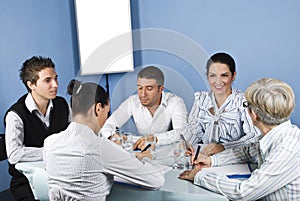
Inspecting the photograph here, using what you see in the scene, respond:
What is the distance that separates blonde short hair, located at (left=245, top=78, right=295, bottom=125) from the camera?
1.10m

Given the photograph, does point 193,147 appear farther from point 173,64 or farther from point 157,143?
point 173,64

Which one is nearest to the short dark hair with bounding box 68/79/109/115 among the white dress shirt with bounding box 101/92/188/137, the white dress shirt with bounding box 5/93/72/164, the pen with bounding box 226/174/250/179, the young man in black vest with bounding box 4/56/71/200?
the white dress shirt with bounding box 101/92/188/137

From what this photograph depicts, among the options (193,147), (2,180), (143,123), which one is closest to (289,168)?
(193,147)

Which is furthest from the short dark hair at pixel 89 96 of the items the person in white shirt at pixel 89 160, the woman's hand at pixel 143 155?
the woman's hand at pixel 143 155

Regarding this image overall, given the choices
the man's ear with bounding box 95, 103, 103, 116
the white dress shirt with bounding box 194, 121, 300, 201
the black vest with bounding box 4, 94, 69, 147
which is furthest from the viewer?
the black vest with bounding box 4, 94, 69, 147

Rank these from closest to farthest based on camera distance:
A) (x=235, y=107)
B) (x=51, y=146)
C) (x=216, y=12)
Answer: (x=51, y=146)
(x=235, y=107)
(x=216, y=12)

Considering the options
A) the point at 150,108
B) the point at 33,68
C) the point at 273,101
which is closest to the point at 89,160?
the point at 150,108

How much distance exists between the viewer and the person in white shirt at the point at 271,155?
1052 mm

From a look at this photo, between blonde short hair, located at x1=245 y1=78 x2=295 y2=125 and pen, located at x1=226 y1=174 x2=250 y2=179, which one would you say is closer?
blonde short hair, located at x1=245 y1=78 x2=295 y2=125

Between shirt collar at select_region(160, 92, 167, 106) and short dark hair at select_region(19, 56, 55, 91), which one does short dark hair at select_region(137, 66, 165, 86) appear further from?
short dark hair at select_region(19, 56, 55, 91)

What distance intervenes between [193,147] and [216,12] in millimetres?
1734

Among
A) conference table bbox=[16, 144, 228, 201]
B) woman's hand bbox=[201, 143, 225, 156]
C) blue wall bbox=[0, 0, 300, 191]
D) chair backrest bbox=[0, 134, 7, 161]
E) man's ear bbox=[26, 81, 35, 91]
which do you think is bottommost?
chair backrest bbox=[0, 134, 7, 161]

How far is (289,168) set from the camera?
1049mm

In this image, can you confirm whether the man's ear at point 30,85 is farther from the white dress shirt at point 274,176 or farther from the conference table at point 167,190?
the white dress shirt at point 274,176
